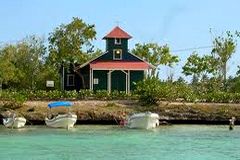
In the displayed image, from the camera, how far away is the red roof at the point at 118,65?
7350 centimetres

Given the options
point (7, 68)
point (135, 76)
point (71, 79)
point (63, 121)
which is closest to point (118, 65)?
A: point (135, 76)

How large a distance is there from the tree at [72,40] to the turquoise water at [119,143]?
25.9 m

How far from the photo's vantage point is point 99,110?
194 feet

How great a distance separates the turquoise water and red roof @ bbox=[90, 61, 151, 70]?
66.4 ft

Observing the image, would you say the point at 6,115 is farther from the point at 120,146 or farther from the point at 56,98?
the point at 120,146

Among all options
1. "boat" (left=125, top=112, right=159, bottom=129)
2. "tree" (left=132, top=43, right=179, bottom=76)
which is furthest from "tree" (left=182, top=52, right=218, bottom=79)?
"boat" (left=125, top=112, right=159, bottom=129)

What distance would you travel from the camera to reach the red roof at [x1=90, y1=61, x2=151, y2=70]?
73500 mm

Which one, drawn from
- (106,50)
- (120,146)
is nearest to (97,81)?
(106,50)

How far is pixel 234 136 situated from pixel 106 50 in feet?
107

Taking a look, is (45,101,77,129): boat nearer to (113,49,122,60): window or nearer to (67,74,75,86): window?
(113,49,122,60): window

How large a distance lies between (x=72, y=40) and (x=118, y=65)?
8.47m

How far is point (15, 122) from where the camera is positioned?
53969 millimetres

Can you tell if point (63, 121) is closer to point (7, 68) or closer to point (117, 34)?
point (117, 34)

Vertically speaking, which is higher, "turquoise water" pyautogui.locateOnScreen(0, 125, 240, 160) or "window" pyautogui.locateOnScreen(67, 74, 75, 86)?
"window" pyautogui.locateOnScreen(67, 74, 75, 86)
